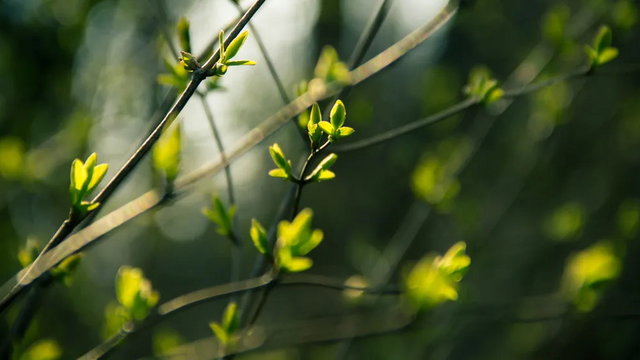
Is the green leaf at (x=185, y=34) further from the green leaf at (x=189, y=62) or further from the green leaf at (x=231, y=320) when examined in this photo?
the green leaf at (x=231, y=320)

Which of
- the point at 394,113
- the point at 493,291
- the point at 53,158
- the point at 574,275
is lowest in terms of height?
the point at 574,275

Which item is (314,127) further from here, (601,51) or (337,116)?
(601,51)

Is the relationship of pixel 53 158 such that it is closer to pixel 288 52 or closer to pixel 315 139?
pixel 315 139

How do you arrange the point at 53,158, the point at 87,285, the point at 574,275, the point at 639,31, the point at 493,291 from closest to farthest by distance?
the point at 574,275, the point at 53,158, the point at 639,31, the point at 493,291, the point at 87,285

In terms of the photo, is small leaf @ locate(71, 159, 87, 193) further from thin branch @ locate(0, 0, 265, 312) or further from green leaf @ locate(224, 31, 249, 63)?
green leaf @ locate(224, 31, 249, 63)

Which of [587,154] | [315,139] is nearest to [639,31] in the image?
[587,154]

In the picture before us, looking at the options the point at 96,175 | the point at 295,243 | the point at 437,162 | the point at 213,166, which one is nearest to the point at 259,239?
the point at 295,243
